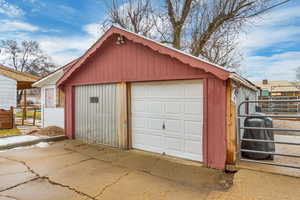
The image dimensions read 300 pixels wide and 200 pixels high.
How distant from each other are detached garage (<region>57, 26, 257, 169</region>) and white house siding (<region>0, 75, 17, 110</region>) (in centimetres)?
644

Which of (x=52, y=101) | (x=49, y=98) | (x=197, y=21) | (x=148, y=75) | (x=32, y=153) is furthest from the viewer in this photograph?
(x=197, y=21)

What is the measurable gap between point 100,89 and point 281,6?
7931 mm

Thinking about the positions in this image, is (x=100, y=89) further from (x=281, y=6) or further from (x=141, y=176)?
(x=281, y=6)

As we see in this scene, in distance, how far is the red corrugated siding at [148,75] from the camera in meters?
4.01

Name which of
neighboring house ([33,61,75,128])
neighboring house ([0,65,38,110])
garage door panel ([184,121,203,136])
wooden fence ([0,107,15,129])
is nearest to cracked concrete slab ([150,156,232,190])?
garage door panel ([184,121,203,136])

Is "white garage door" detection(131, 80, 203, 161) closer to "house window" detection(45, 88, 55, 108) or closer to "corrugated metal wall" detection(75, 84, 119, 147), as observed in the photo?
"corrugated metal wall" detection(75, 84, 119, 147)

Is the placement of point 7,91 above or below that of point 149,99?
above

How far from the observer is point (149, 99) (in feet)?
17.3

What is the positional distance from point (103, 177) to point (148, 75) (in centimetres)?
293

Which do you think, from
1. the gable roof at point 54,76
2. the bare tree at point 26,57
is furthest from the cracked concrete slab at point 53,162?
the bare tree at point 26,57

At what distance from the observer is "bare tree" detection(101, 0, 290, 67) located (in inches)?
344

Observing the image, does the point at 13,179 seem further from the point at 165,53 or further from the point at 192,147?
the point at 165,53

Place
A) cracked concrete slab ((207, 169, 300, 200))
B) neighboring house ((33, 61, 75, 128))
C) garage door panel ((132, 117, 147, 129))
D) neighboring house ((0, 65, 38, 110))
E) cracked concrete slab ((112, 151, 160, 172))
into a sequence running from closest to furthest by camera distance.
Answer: cracked concrete slab ((207, 169, 300, 200)), cracked concrete slab ((112, 151, 160, 172)), garage door panel ((132, 117, 147, 129)), neighboring house ((33, 61, 75, 128)), neighboring house ((0, 65, 38, 110))

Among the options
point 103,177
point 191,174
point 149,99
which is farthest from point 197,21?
point 103,177
